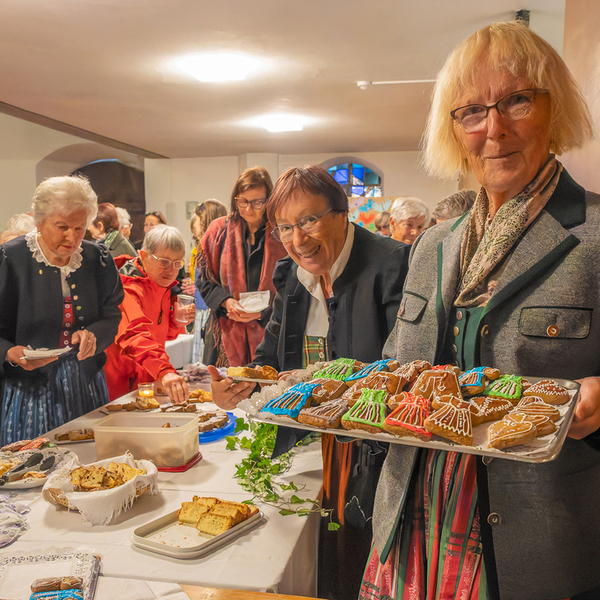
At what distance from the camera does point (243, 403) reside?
1.02 meters

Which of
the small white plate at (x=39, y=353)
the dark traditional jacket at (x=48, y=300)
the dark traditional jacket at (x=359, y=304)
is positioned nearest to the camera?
the dark traditional jacket at (x=359, y=304)

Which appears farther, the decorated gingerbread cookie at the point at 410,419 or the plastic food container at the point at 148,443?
the plastic food container at the point at 148,443

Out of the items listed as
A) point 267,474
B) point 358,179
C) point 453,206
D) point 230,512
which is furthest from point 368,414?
point 358,179

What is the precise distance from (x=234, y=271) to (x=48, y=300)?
3.12ft

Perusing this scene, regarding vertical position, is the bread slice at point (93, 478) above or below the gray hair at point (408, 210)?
below

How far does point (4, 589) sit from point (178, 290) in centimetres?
210

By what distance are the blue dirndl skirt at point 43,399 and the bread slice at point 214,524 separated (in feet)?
4.57

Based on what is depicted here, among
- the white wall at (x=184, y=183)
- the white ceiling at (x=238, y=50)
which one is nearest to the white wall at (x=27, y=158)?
the white ceiling at (x=238, y=50)

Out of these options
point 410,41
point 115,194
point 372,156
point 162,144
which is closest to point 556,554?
point 410,41

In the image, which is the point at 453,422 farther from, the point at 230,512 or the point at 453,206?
the point at 453,206

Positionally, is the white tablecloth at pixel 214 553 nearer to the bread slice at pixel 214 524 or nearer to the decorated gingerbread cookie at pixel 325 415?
the bread slice at pixel 214 524

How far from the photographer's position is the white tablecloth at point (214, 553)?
3.31ft

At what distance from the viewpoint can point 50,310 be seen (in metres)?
2.24

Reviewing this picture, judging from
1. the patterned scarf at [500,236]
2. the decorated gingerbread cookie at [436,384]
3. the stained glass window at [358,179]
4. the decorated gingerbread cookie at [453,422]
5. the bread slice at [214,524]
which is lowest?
the bread slice at [214,524]
